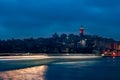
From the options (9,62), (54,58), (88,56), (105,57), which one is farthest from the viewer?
(105,57)

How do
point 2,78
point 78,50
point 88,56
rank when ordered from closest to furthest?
point 2,78 → point 88,56 → point 78,50

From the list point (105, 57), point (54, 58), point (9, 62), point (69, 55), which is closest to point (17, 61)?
point (9, 62)

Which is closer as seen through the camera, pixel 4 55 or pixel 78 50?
pixel 4 55

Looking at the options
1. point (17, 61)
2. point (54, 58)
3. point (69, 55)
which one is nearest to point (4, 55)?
point (17, 61)

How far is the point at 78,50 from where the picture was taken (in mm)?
154250

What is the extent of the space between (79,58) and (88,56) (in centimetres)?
686

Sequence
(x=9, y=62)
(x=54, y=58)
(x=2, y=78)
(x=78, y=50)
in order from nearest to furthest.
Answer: (x=2, y=78) → (x=9, y=62) → (x=54, y=58) → (x=78, y=50)

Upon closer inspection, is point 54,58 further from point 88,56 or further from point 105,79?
point 105,79

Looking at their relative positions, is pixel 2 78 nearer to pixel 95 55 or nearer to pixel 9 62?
pixel 9 62

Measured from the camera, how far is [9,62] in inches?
3789

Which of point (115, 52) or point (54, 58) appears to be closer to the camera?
point (54, 58)

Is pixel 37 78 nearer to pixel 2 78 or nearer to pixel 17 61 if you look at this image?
pixel 2 78

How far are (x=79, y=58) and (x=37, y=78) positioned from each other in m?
87.8

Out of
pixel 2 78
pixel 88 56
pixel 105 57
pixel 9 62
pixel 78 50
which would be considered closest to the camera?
pixel 2 78
